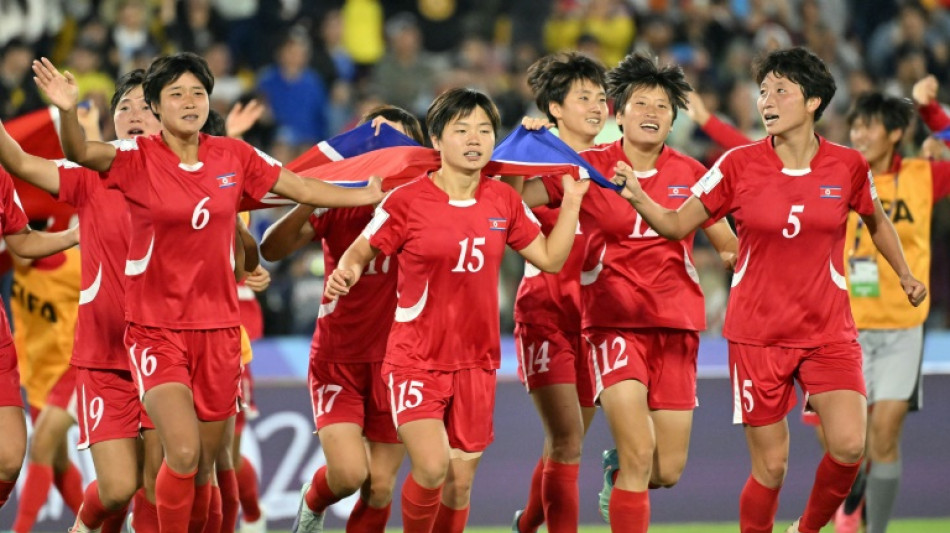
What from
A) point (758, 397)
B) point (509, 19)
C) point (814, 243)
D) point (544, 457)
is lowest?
point (544, 457)

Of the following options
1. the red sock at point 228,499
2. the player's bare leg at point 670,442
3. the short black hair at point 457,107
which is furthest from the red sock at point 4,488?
the player's bare leg at point 670,442

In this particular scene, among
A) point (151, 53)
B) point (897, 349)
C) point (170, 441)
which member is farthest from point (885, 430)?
point (151, 53)

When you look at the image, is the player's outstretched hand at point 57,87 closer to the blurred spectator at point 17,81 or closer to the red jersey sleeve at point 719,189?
the red jersey sleeve at point 719,189

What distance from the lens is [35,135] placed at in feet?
28.2

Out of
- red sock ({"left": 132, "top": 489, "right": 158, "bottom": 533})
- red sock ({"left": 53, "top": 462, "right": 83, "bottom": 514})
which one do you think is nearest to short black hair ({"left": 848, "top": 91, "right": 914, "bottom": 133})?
red sock ({"left": 132, "top": 489, "right": 158, "bottom": 533})

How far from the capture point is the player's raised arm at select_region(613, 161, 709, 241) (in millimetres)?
7266

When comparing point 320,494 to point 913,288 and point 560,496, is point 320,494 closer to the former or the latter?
point 560,496

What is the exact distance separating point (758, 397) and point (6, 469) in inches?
141

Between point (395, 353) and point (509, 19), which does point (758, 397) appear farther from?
point (509, 19)

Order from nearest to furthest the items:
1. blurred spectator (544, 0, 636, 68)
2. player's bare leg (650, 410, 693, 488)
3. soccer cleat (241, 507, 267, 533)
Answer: player's bare leg (650, 410, 693, 488)
soccer cleat (241, 507, 267, 533)
blurred spectator (544, 0, 636, 68)

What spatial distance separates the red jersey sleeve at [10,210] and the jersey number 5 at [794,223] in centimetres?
365

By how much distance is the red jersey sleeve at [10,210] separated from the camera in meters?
7.14

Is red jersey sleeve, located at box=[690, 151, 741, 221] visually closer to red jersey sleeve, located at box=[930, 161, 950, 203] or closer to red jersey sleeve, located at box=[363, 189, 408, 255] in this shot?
red jersey sleeve, located at box=[363, 189, 408, 255]

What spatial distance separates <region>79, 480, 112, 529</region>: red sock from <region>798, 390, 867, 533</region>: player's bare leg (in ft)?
11.4
